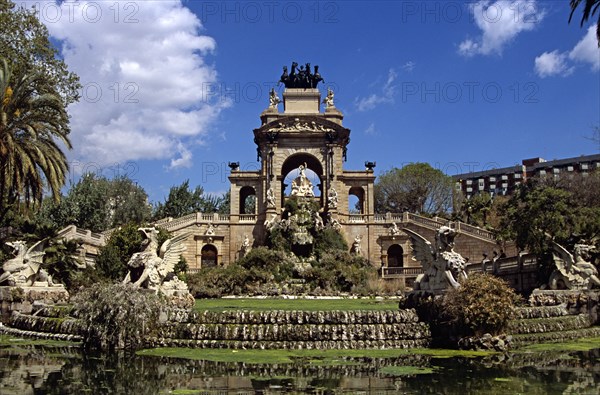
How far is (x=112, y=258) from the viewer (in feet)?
94.9

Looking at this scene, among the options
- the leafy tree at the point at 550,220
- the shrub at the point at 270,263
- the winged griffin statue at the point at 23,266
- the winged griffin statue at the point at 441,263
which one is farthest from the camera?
the shrub at the point at 270,263

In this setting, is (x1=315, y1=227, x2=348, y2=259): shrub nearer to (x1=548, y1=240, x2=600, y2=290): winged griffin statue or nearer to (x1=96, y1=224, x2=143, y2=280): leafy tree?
(x1=96, y1=224, x2=143, y2=280): leafy tree

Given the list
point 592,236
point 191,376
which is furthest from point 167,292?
point 592,236

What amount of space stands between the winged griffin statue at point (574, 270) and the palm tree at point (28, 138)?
66.6 ft

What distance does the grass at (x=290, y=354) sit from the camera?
1296 cm

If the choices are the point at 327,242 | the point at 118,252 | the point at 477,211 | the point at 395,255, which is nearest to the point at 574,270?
the point at 118,252

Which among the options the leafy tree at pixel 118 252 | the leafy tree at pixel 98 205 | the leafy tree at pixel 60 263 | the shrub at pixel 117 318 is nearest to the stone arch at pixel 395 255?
the leafy tree at pixel 98 205

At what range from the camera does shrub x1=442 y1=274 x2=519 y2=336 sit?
14438 millimetres

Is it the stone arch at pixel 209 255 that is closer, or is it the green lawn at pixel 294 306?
the green lawn at pixel 294 306

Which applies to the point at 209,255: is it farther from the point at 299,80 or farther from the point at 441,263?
the point at 441,263

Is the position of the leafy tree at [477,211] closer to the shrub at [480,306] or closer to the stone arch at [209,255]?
the stone arch at [209,255]

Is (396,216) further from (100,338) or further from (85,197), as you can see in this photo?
(100,338)

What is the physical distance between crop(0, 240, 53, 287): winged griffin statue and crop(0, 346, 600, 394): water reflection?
7165 millimetres

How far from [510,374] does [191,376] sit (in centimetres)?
644
